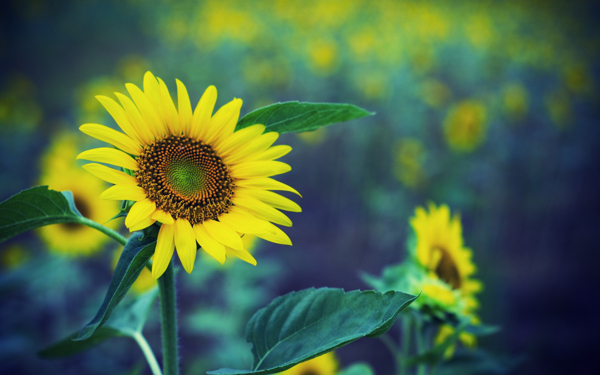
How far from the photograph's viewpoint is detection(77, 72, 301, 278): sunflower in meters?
0.35

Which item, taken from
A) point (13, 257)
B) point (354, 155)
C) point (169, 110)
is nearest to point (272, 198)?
point (169, 110)

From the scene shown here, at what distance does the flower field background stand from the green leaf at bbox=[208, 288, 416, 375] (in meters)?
0.48

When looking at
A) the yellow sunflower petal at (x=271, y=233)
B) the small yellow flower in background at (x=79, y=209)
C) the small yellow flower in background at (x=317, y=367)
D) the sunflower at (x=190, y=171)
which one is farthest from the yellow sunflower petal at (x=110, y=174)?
the small yellow flower in background at (x=79, y=209)

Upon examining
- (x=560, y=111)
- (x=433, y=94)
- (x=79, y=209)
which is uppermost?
(x=433, y=94)

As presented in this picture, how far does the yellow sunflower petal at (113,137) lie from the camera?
35 centimetres

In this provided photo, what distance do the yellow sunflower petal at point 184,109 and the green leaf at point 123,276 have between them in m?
0.12

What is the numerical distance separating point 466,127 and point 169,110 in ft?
5.40

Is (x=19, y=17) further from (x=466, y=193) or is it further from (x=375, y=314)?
(x=375, y=314)

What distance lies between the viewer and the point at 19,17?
Result: 150 inches

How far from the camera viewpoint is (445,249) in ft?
2.43

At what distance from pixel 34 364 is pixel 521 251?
2.07 m

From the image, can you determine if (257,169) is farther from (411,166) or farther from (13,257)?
(411,166)

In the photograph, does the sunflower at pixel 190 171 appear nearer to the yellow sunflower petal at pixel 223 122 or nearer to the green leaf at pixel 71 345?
the yellow sunflower petal at pixel 223 122

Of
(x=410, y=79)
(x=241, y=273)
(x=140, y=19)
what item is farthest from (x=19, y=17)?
(x=241, y=273)
